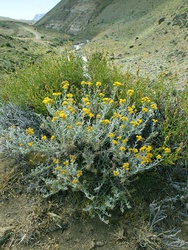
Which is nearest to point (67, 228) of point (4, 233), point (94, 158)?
point (4, 233)

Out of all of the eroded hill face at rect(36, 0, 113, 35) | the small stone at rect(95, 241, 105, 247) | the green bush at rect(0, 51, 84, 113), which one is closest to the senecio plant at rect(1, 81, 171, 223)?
the small stone at rect(95, 241, 105, 247)

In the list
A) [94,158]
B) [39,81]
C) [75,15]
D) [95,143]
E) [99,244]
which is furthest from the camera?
[75,15]

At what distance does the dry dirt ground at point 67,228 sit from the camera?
8.93 ft

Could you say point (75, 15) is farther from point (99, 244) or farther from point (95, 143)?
point (99, 244)

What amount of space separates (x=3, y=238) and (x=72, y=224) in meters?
0.71

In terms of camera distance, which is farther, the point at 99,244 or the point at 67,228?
the point at 67,228

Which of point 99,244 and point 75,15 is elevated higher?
point 99,244

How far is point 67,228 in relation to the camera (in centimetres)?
283

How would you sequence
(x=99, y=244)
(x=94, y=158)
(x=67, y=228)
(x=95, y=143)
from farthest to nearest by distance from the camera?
(x=94, y=158) < (x=95, y=143) < (x=67, y=228) < (x=99, y=244)

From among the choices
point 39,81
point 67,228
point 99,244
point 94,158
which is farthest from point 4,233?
point 39,81

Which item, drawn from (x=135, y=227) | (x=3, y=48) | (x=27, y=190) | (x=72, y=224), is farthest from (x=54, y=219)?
(x=3, y=48)

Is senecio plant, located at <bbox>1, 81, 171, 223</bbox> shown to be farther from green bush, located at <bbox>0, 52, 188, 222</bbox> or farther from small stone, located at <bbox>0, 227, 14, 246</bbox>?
small stone, located at <bbox>0, 227, 14, 246</bbox>

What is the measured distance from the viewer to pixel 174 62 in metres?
14.2

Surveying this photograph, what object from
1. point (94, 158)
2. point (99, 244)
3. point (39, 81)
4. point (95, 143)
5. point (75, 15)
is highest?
point (39, 81)
